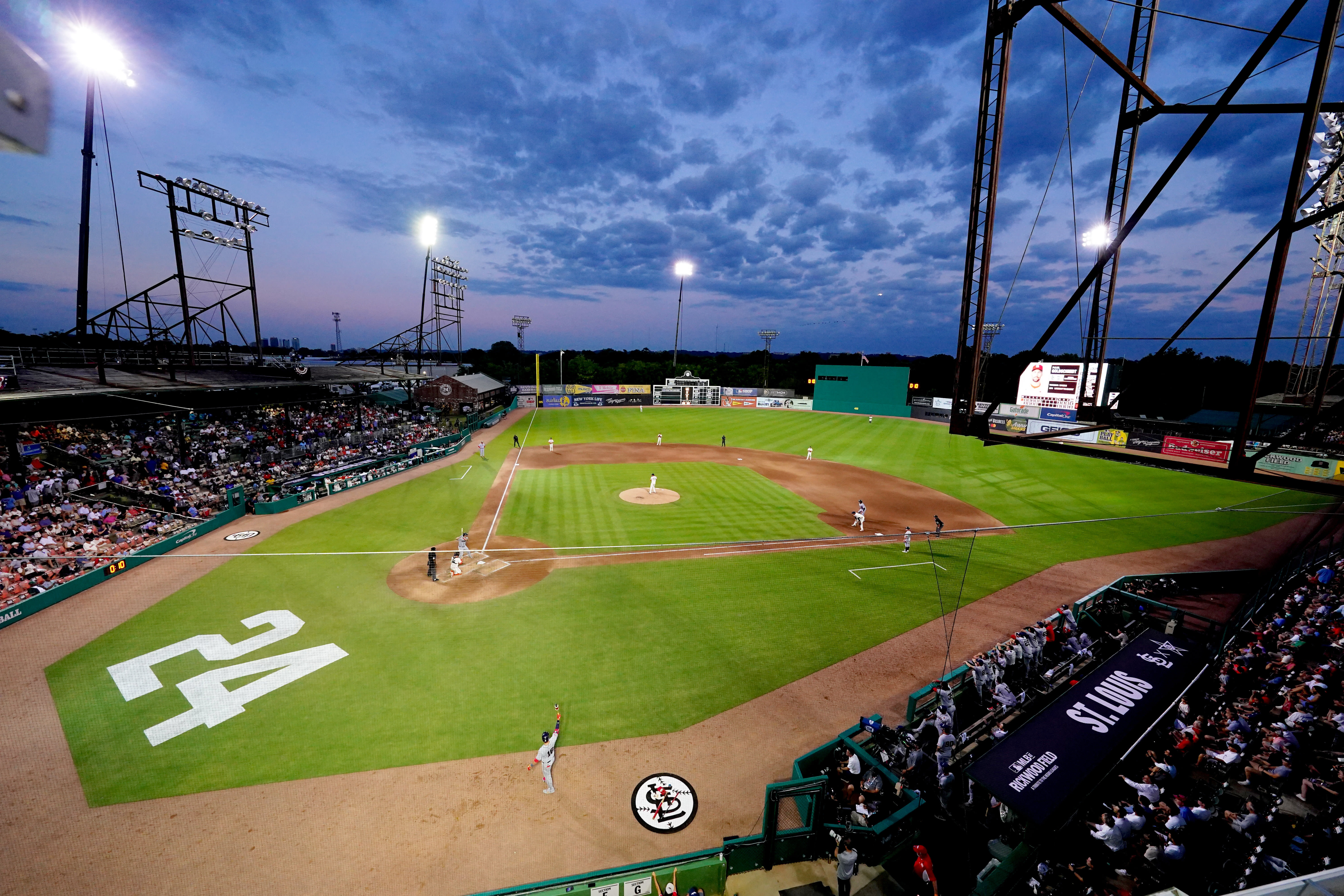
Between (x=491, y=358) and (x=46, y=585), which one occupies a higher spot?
Result: (x=491, y=358)

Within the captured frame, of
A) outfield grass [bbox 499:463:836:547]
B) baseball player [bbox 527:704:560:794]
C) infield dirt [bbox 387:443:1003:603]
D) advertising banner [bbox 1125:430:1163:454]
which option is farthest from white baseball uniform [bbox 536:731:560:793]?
advertising banner [bbox 1125:430:1163:454]

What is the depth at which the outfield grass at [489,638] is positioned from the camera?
37.1ft

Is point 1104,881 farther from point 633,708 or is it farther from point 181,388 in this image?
point 181,388

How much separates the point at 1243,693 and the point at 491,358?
128 meters

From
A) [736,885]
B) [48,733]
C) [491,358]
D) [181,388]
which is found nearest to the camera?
[736,885]

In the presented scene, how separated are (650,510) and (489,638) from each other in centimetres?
1315

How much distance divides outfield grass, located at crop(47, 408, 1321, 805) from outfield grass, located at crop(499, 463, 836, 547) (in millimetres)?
379

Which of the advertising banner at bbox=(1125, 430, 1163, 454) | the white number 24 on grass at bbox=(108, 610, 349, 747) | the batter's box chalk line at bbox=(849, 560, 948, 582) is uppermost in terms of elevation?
the advertising banner at bbox=(1125, 430, 1163, 454)

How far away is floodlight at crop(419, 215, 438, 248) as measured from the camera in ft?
143

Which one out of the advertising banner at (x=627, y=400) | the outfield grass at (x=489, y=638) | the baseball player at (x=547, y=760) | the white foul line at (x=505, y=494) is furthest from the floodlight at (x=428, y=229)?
the baseball player at (x=547, y=760)

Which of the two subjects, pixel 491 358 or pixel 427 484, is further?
pixel 491 358

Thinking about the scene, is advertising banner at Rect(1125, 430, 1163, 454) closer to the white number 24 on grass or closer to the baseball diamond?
the baseball diamond

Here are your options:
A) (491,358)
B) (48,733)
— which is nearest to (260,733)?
(48,733)

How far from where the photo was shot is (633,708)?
12.6 metres
